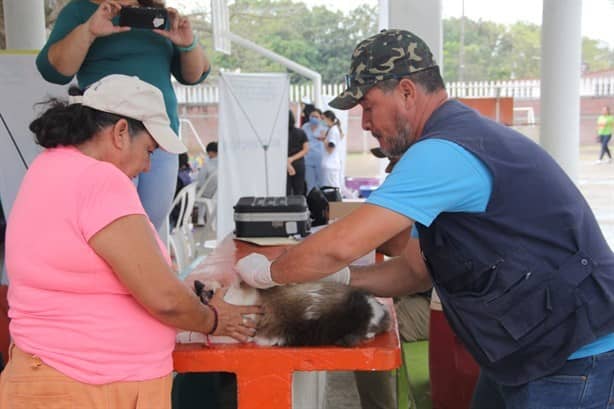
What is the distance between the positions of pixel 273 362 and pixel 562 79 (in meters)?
6.44

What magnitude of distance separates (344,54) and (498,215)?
2979 cm

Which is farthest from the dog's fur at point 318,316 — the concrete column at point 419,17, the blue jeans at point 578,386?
the concrete column at point 419,17

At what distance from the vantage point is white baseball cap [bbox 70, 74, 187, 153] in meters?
1.57

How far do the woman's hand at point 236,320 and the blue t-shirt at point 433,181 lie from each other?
41 cm

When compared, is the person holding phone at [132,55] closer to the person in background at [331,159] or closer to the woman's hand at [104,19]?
the woman's hand at [104,19]

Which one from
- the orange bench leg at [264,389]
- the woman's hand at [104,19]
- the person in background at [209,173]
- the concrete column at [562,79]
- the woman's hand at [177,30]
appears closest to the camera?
the orange bench leg at [264,389]

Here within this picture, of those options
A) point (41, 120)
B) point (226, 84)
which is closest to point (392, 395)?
point (41, 120)

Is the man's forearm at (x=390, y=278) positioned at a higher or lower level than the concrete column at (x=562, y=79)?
lower

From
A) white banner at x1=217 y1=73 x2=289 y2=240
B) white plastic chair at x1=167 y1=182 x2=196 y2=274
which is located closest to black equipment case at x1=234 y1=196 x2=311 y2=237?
white plastic chair at x1=167 y1=182 x2=196 y2=274

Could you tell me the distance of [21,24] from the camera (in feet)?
24.3

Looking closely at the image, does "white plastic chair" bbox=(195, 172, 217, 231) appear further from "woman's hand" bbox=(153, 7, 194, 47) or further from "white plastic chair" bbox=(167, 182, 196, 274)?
"woman's hand" bbox=(153, 7, 194, 47)

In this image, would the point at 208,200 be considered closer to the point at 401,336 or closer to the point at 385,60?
the point at 401,336

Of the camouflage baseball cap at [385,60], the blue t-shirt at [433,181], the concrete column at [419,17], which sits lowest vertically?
the blue t-shirt at [433,181]

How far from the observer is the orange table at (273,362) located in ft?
4.86
